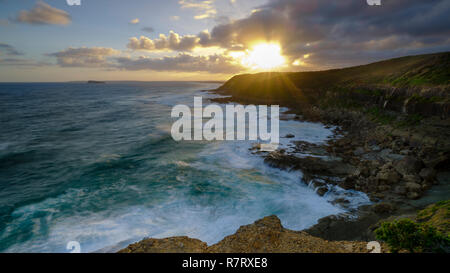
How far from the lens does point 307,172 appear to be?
1691cm

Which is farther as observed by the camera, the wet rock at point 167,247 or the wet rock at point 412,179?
the wet rock at point 412,179

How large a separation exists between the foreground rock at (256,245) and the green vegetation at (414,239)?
0.58m

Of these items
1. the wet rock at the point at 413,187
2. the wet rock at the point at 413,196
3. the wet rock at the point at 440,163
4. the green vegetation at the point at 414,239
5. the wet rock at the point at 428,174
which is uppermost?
the green vegetation at the point at 414,239

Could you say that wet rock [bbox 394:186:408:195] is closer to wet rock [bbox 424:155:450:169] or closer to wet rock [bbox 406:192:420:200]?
wet rock [bbox 406:192:420:200]

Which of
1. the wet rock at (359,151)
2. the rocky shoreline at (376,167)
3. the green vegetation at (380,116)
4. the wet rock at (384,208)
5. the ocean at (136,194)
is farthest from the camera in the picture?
the green vegetation at (380,116)

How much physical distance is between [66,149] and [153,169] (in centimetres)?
1292

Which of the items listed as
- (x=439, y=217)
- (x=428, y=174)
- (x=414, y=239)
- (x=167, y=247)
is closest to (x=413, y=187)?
(x=428, y=174)

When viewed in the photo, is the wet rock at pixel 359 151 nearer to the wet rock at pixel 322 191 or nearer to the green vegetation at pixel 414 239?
the wet rock at pixel 322 191

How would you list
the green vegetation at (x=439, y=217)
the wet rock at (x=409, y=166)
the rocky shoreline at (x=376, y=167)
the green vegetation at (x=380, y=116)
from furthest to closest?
the green vegetation at (x=380, y=116), the wet rock at (x=409, y=166), the rocky shoreline at (x=376, y=167), the green vegetation at (x=439, y=217)

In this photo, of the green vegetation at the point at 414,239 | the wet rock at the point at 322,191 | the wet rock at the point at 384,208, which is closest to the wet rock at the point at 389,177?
the wet rock at the point at 384,208

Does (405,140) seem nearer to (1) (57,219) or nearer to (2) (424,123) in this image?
(2) (424,123)

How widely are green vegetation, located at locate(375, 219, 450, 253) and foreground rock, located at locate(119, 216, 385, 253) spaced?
581mm

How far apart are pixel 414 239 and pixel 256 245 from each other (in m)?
4.14

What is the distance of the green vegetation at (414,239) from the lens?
5.46m
